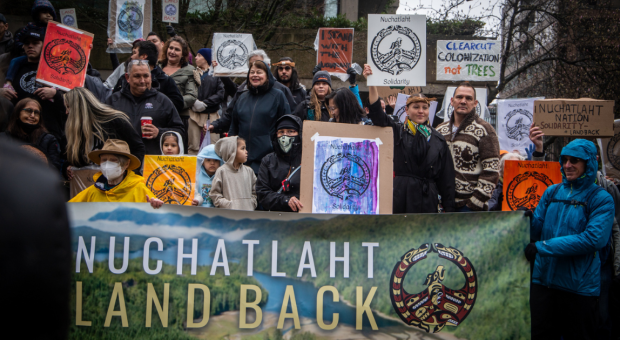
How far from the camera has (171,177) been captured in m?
4.97

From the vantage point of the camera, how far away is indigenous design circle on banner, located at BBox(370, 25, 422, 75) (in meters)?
5.11

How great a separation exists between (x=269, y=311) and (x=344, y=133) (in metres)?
1.50

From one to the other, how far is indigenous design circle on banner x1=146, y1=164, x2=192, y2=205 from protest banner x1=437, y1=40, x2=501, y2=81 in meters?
5.29

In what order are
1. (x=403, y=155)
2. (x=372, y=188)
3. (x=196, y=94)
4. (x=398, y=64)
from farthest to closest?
(x=196, y=94) < (x=398, y=64) < (x=403, y=155) < (x=372, y=188)

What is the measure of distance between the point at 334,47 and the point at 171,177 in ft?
13.5

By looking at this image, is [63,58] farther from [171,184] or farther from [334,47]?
[334,47]

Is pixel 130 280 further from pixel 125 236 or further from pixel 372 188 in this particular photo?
pixel 372 188

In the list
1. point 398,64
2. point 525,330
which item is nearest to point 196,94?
point 398,64

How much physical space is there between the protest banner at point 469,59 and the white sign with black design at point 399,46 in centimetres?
365

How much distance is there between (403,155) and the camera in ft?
15.0

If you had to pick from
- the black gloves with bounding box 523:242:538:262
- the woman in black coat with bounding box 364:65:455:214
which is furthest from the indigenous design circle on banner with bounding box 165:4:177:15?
the black gloves with bounding box 523:242:538:262

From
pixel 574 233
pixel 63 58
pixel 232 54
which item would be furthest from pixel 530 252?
pixel 232 54

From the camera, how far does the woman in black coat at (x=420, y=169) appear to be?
14.6ft

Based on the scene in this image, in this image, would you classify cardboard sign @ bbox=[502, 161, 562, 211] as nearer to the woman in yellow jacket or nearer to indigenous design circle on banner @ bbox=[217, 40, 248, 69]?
the woman in yellow jacket
